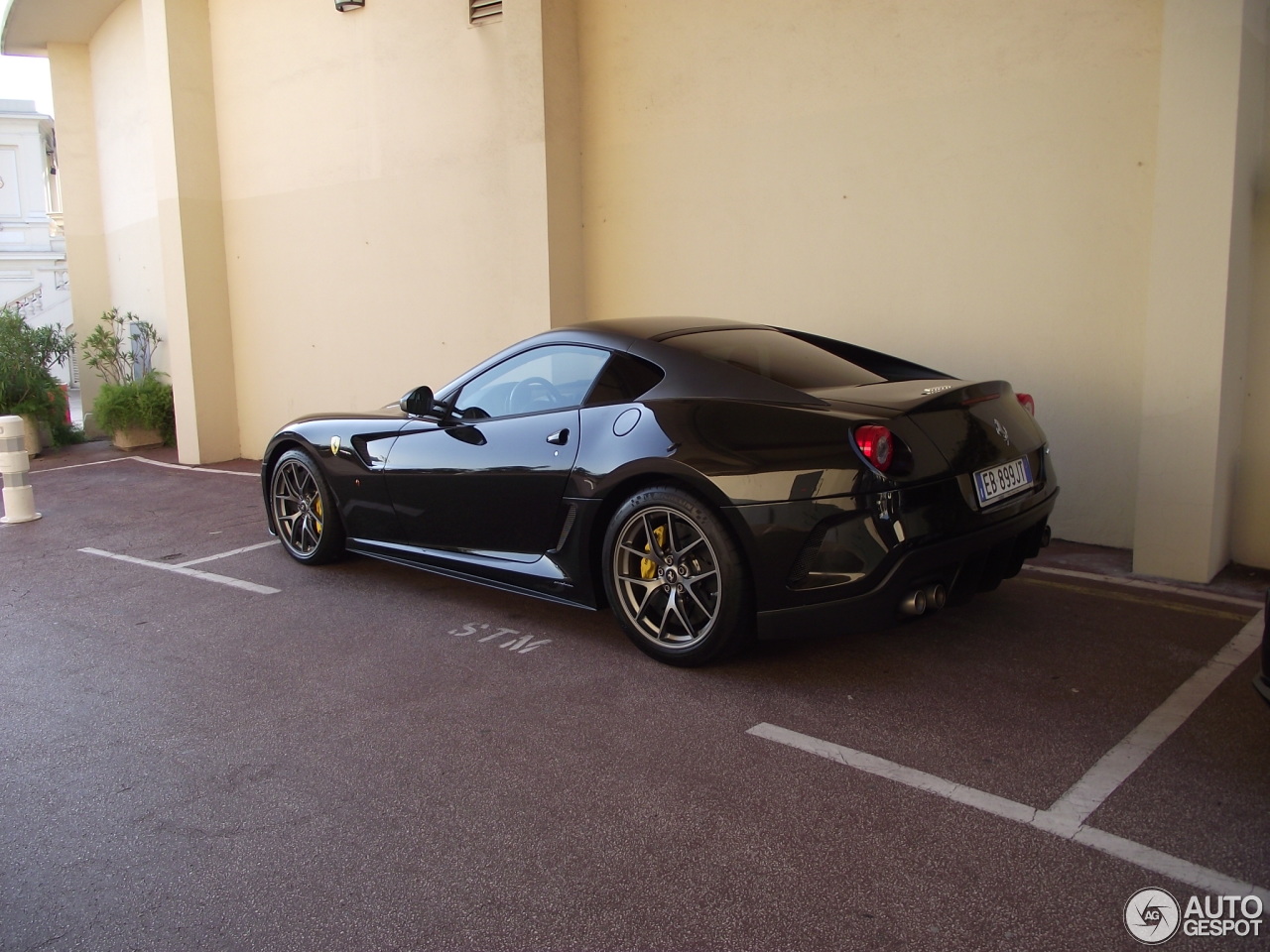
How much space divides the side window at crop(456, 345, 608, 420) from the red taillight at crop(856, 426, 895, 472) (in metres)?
1.33

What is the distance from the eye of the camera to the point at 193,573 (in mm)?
5910

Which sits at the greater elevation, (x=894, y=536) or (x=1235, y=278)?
(x=1235, y=278)

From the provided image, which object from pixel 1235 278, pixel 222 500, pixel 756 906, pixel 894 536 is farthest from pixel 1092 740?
pixel 222 500

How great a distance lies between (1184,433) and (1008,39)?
8.25 ft

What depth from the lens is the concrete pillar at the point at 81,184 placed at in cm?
1364

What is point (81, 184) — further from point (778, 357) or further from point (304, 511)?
point (778, 357)

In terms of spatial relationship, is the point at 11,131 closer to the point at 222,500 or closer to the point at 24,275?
the point at 24,275

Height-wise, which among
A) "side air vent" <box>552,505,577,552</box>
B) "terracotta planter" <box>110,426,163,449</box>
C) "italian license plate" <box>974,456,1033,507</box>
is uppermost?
"italian license plate" <box>974,456,1033,507</box>

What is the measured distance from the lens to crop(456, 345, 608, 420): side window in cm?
438

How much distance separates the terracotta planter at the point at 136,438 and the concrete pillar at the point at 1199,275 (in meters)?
11.3

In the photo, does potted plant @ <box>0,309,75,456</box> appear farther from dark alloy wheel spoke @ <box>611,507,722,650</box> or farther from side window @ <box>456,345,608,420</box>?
dark alloy wheel spoke @ <box>611,507,722,650</box>

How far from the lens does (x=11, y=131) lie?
2492 cm

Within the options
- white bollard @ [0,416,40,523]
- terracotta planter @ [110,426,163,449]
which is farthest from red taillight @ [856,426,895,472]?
terracotta planter @ [110,426,163,449]

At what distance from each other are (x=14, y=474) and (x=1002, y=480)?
7597mm
